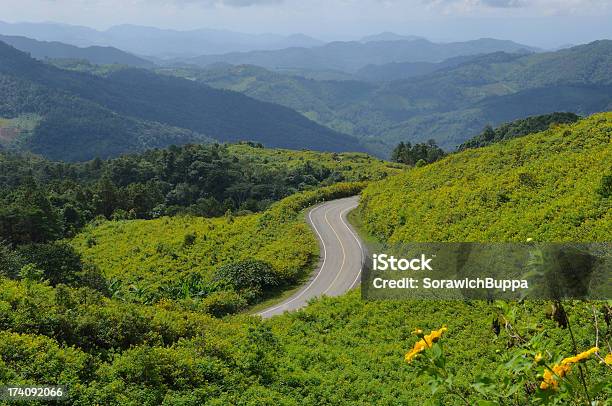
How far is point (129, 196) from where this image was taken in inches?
2795

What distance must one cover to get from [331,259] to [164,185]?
58994 millimetres

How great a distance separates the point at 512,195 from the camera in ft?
85.8

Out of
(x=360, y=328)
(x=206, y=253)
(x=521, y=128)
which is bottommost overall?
(x=206, y=253)

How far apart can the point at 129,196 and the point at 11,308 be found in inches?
2342

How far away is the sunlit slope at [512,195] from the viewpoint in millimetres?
21078

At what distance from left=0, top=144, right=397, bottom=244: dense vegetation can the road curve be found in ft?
70.4

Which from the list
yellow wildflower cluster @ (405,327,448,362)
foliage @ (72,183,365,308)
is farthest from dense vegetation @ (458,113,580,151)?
yellow wildflower cluster @ (405,327,448,362)

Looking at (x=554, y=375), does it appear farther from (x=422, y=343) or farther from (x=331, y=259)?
(x=331, y=259)

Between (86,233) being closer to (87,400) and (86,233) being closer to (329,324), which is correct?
(329,324)

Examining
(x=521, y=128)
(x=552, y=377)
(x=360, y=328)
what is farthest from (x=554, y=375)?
(x=521, y=128)

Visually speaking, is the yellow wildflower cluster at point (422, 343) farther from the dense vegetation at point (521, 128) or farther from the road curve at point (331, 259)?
the dense vegetation at point (521, 128)

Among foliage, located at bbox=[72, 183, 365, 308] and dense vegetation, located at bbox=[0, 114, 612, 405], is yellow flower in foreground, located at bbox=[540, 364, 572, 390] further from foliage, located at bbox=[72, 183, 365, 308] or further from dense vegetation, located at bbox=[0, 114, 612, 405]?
foliage, located at bbox=[72, 183, 365, 308]

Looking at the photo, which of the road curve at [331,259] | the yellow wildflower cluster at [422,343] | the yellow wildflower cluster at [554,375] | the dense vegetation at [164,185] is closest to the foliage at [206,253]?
the road curve at [331,259]

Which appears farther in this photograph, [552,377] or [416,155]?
[416,155]
